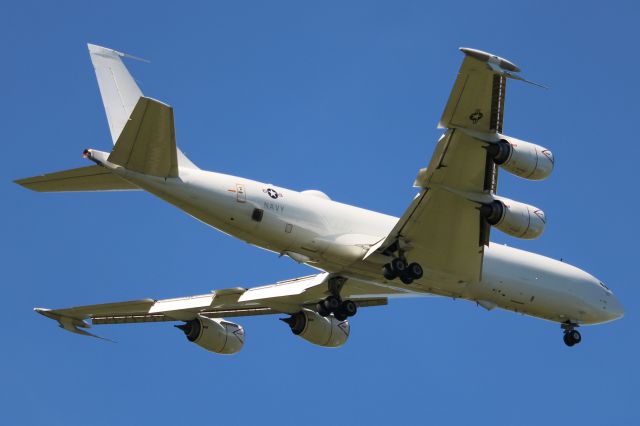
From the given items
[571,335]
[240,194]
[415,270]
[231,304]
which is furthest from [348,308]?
[571,335]

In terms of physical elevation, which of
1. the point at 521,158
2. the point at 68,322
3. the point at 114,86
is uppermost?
the point at 114,86

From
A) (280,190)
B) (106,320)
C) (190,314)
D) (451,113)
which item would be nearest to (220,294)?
(190,314)

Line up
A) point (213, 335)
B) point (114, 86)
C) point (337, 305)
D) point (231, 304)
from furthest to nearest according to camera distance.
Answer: point (213, 335) → point (231, 304) → point (337, 305) → point (114, 86)

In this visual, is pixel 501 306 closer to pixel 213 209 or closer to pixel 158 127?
pixel 213 209

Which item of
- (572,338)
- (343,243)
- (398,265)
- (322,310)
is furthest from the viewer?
(572,338)

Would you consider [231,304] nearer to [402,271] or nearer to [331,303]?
[331,303]

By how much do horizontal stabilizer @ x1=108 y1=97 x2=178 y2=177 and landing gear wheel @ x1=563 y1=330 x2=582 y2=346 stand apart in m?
12.6

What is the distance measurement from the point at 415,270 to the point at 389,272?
66 centimetres

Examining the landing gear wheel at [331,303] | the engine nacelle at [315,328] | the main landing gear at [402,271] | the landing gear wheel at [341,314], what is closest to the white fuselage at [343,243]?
the main landing gear at [402,271]

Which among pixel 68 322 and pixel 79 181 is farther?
pixel 68 322

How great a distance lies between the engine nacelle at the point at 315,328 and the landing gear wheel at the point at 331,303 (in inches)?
106

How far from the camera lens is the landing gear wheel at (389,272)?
28172 mm

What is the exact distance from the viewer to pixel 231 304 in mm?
32594

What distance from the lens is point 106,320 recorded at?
1286 inches
